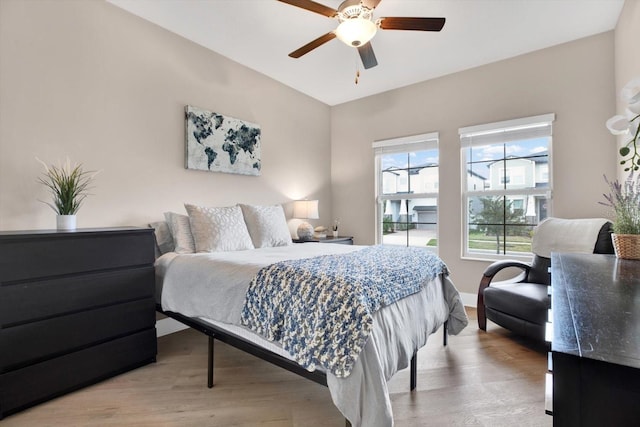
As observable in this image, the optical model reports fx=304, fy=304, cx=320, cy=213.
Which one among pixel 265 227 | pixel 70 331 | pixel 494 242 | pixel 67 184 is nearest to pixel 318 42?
pixel 265 227

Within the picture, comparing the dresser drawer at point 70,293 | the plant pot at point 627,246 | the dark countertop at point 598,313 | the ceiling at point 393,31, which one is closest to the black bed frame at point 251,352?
the dresser drawer at point 70,293

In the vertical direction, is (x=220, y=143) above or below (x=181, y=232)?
above

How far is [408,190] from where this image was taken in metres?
4.20

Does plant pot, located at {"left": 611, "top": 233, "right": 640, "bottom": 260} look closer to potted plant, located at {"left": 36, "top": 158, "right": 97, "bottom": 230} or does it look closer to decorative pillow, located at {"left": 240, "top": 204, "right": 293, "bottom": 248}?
decorative pillow, located at {"left": 240, "top": 204, "right": 293, "bottom": 248}

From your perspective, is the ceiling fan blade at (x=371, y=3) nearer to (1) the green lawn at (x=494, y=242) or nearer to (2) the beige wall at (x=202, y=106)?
(2) the beige wall at (x=202, y=106)

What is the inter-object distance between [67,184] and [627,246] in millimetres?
3396

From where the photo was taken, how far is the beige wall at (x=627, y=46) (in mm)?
2168

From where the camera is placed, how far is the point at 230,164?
11.0 ft

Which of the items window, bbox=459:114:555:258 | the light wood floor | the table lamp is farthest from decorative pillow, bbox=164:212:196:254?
window, bbox=459:114:555:258

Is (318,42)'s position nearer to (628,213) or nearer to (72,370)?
(628,213)

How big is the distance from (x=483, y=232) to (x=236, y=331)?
3077 millimetres

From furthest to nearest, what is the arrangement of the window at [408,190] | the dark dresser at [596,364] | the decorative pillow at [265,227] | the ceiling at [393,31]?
the window at [408,190], the decorative pillow at [265,227], the ceiling at [393,31], the dark dresser at [596,364]

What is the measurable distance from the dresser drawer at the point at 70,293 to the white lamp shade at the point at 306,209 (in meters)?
2.11

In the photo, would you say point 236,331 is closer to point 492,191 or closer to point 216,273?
point 216,273
